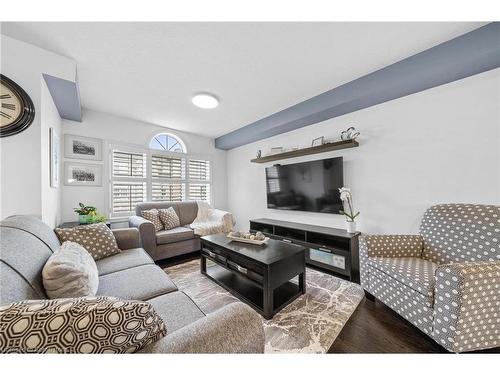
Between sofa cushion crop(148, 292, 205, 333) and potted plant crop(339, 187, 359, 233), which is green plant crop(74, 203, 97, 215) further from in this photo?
potted plant crop(339, 187, 359, 233)

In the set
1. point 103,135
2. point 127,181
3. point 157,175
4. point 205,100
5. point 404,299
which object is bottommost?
point 404,299

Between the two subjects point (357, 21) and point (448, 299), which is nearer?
point (448, 299)

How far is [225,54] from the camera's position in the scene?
5.73ft

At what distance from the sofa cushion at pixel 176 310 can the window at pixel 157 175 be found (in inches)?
109

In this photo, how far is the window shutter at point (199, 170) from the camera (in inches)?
165

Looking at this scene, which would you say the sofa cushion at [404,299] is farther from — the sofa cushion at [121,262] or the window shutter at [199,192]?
the window shutter at [199,192]

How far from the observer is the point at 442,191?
196 cm

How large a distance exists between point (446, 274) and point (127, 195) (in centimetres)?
A: 407

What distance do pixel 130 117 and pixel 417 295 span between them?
422 centimetres

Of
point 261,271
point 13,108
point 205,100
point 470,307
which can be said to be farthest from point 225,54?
point 470,307

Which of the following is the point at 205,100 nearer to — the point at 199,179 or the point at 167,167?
the point at 167,167

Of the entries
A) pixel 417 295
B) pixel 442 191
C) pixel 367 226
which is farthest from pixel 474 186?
pixel 417 295

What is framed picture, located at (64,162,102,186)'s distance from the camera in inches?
110

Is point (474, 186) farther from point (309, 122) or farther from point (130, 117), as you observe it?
point (130, 117)
